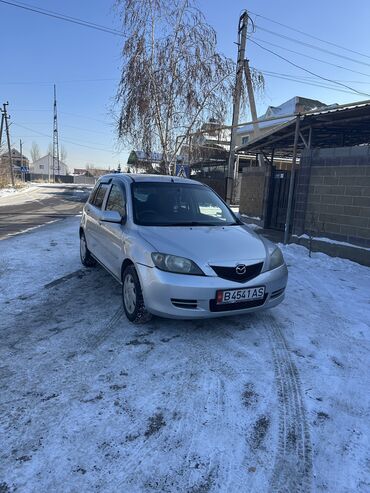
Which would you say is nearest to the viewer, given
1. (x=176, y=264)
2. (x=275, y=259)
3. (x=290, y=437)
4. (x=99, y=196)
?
(x=290, y=437)

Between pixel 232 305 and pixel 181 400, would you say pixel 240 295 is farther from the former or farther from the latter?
pixel 181 400

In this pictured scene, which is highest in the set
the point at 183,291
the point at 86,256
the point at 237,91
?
the point at 237,91

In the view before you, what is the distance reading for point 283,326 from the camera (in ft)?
14.5

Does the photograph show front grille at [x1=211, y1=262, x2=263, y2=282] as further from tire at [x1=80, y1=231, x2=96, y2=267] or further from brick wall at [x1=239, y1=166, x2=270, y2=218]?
brick wall at [x1=239, y1=166, x2=270, y2=218]

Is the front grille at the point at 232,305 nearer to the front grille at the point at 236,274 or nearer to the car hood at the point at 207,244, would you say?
the front grille at the point at 236,274

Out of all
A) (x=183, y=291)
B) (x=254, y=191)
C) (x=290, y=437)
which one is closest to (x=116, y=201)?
(x=183, y=291)

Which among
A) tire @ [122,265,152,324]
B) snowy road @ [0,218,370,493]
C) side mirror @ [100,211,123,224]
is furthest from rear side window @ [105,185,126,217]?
snowy road @ [0,218,370,493]

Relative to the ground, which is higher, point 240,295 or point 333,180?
point 333,180

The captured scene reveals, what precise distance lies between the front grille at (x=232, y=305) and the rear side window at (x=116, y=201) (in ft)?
5.75

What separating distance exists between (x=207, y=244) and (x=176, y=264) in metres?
0.44

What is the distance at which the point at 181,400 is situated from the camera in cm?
292

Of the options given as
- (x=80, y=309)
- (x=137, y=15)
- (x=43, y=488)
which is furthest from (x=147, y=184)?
(x=137, y=15)

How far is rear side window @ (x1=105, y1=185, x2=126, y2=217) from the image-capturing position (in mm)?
4970

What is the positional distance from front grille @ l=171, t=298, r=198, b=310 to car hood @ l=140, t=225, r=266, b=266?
1.29 feet
